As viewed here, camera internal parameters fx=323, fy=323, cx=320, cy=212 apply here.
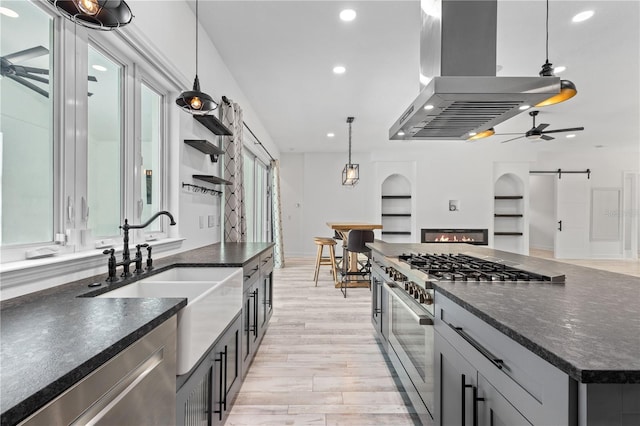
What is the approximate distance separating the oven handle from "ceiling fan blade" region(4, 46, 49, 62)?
2089 mm

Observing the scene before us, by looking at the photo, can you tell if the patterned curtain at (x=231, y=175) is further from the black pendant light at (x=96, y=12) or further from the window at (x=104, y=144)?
the black pendant light at (x=96, y=12)

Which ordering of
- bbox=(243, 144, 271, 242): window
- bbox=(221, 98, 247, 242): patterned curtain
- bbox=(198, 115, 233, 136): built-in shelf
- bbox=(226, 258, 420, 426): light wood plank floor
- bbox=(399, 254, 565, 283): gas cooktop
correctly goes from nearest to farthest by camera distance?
bbox=(399, 254, 565, 283): gas cooktop → bbox=(226, 258, 420, 426): light wood plank floor → bbox=(198, 115, 233, 136): built-in shelf → bbox=(221, 98, 247, 242): patterned curtain → bbox=(243, 144, 271, 242): window

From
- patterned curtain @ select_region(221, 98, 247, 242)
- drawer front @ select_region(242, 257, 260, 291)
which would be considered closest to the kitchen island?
drawer front @ select_region(242, 257, 260, 291)

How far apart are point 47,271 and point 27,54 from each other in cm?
92

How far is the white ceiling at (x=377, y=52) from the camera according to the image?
2725mm

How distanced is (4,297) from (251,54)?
3.11m

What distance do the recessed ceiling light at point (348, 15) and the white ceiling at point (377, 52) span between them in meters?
0.05

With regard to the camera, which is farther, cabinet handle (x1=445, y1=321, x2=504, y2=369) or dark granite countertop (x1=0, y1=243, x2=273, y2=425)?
cabinet handle (x1=445, y1=321, x2=504, y2=369)

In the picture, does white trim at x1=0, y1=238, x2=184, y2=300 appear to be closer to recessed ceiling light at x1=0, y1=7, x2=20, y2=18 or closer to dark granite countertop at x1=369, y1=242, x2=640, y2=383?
recessed ceiling light at x1=0, y1=7, x2=20, y2=18

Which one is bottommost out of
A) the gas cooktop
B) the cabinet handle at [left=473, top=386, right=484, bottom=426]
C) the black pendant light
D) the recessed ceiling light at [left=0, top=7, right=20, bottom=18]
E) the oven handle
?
the cabinet handle at [left=473, top=386, right=484, bottom=426]

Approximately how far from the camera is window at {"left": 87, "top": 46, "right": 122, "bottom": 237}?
1.77 m

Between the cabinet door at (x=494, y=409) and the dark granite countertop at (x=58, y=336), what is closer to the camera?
the dark granite countertop at (x=58, y=336)

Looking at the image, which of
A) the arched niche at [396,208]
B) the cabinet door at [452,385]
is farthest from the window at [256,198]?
the cabinet door at [452,385]

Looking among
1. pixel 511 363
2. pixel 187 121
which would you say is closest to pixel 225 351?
pixel 511 363
